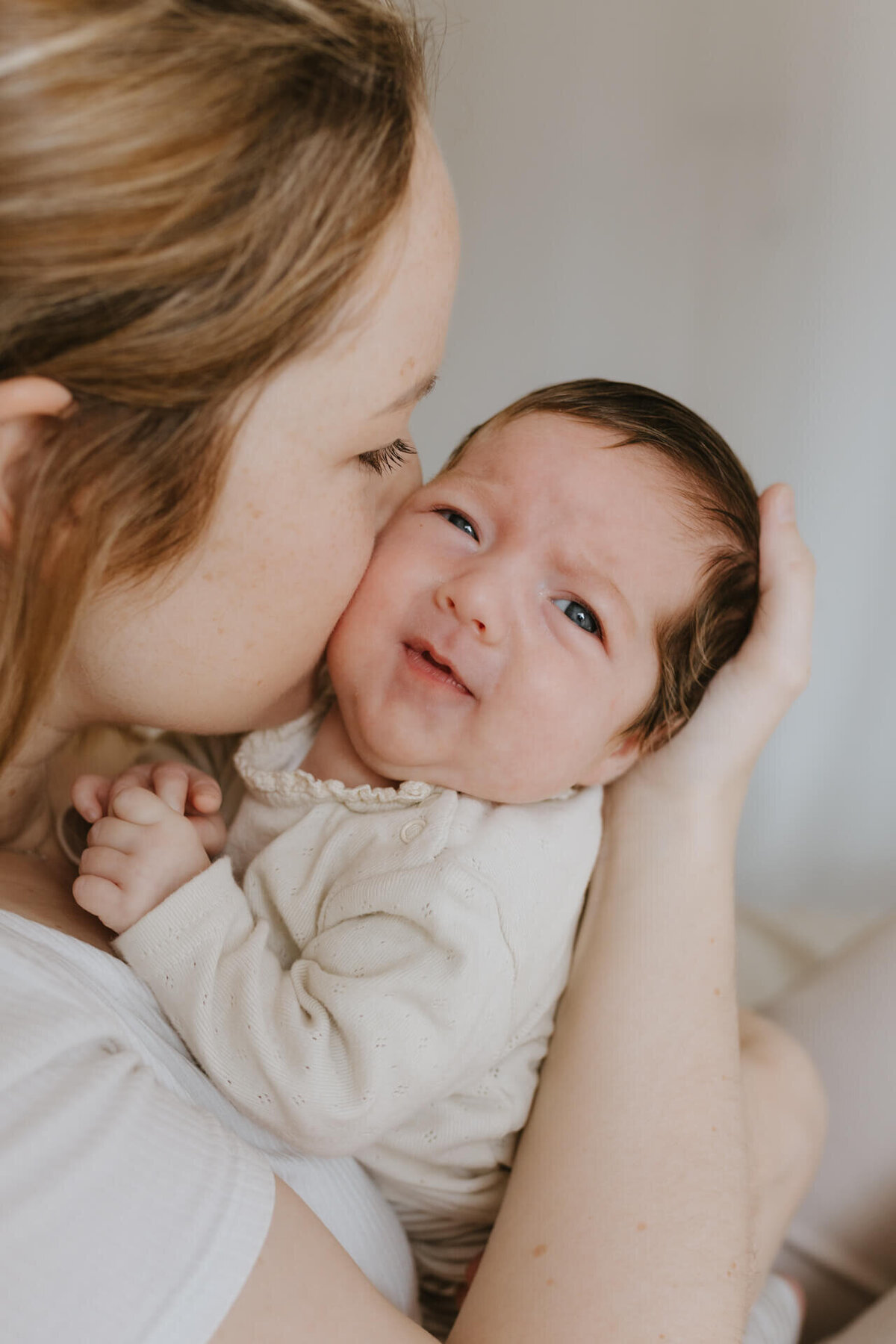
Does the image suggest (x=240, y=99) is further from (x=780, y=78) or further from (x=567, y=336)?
(x=567, y=336)

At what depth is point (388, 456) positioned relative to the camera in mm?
1044

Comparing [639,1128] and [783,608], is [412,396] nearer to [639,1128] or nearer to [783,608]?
[783,608]

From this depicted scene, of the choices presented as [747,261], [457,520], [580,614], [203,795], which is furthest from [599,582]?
[747,261]

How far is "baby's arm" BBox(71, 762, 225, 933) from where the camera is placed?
0.97m

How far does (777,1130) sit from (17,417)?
98 cm

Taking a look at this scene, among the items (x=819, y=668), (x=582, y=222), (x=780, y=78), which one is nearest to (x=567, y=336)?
(x=582, y=222)

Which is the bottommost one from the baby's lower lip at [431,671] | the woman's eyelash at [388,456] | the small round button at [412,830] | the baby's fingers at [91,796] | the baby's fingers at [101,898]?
the baby's fingers at [91,796]

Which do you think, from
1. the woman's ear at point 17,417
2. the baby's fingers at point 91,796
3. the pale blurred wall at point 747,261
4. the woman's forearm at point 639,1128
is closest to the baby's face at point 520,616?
the woman's forearm at point 639,1128

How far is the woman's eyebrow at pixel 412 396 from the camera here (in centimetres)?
91

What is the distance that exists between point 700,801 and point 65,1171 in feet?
2.22

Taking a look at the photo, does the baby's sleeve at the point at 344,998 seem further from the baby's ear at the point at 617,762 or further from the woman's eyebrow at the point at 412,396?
the woman's eyebrow at the point at 412,396

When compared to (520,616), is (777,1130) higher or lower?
lower

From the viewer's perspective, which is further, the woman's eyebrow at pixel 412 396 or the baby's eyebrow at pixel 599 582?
the baby's eyebrow at pixel 599 582

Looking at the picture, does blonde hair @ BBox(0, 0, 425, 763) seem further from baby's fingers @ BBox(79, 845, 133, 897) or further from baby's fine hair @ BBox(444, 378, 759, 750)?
baby's fine hair @ BBox(444, 378, 759, 750)
